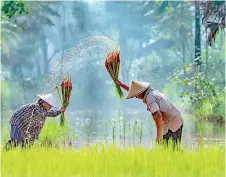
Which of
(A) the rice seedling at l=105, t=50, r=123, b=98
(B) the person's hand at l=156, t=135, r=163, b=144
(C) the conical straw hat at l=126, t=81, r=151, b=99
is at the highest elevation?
(A) the rice seedling at l=105, t=50, r=123, b=98

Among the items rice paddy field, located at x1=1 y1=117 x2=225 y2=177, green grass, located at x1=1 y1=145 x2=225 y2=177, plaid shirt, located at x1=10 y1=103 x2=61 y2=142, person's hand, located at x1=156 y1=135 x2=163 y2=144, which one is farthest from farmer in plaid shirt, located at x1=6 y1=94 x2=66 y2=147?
person's hand, located at x1=156 y1=135 x2=163 y2=144

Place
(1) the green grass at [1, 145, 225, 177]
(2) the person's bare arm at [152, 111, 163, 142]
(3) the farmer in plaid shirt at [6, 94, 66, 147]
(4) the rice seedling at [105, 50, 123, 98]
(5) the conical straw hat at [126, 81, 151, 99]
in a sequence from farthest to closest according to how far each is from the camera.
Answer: (3) the farmer in plaid shirt at [6, 94, 66, 147]
(4) the rice seedling at [105, 50, 123, 98]
(5) the conical straw hat at [126, 81, 151, 99]
(2) the person's bare arm at [152, 111, 163, 142]
(1) the green grass at [1, 145, 225, 177]

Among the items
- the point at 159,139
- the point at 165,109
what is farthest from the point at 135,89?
the point at 159,139

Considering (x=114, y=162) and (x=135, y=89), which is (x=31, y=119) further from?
(x=114, y=162)

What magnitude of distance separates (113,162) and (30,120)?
158cm

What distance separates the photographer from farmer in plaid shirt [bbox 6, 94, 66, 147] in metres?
6.30

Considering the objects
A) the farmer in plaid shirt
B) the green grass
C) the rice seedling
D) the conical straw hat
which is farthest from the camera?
the farmer in plaid shirt

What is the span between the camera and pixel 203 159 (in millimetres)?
5176

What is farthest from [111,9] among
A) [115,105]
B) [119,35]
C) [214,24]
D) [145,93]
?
[145,93]

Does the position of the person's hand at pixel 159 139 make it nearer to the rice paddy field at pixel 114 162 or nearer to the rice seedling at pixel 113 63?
the rice paddy field at pixel 114 162

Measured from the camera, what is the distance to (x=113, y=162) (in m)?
4.95

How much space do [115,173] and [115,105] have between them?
27900 mm

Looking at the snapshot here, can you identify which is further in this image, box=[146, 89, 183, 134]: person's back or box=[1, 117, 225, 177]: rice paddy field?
box=[146, 89, 183, 134]: person's back

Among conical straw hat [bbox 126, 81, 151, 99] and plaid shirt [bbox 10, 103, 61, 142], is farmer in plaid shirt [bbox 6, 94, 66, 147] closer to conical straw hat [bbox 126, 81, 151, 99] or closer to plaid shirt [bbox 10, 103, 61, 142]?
plaid shirt [bbox 10, 103, 61, 142]
